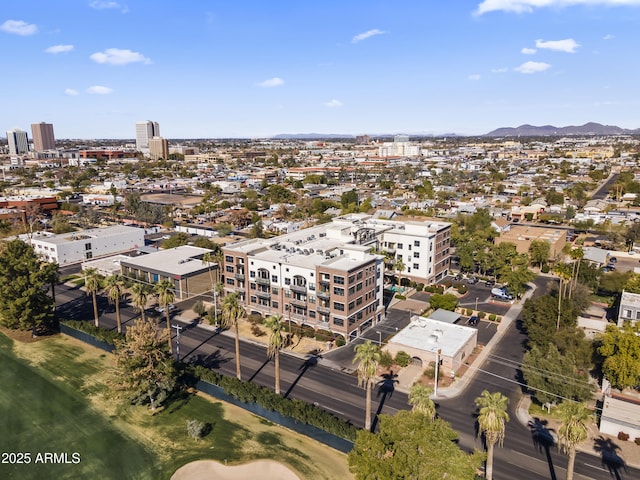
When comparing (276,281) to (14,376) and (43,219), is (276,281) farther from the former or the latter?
(43,219)

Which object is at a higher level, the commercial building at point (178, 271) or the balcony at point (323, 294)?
the balcony at point (323, 294)

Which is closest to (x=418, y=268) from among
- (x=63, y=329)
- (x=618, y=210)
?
(x=63, y=329)

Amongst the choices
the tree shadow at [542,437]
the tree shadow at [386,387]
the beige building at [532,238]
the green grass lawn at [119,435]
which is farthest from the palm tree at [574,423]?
the beige building at [532,238]

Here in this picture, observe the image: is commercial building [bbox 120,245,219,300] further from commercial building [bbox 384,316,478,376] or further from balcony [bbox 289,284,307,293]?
commercial building [bbox 384,316,478,376]

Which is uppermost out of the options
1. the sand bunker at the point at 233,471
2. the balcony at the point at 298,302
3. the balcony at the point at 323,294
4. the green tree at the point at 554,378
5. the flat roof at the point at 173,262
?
the balcony at the point at 323,294

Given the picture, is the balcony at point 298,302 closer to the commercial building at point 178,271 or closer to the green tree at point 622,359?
the commercial building at point 178,271

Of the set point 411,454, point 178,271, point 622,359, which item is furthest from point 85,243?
point 622,359
